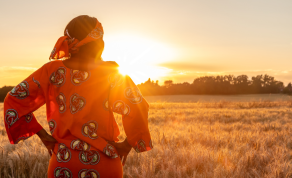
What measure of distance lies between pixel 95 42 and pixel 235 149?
3.37m

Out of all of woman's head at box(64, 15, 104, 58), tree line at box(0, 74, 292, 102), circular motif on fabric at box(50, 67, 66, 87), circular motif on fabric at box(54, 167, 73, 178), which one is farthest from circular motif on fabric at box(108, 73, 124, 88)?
tree line at box(0, 74, 292, 102)

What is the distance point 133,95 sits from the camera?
1.71 m

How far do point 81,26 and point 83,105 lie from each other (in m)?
0.64

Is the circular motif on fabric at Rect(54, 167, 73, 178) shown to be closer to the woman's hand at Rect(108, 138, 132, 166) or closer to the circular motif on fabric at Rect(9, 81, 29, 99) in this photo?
the woman's hand at Rect(108, 138, 132, 166)

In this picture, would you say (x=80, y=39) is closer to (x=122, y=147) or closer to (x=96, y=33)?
(x=96, y=33)

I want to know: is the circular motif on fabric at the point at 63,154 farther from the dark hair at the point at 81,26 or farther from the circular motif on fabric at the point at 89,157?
the dark hair at the point at 81,26

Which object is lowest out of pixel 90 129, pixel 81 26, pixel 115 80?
pixel 90 129

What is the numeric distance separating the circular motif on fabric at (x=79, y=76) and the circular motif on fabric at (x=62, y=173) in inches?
27.1

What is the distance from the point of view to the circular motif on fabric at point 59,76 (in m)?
1.71

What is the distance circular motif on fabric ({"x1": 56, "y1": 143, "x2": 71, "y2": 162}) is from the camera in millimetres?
1654

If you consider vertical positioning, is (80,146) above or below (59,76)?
below

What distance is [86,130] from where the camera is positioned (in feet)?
5.46

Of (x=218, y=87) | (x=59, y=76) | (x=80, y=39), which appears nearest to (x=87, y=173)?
(x=59, y=76)

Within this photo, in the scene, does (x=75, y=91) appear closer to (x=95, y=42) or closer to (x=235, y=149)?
(x=95, y=42)
